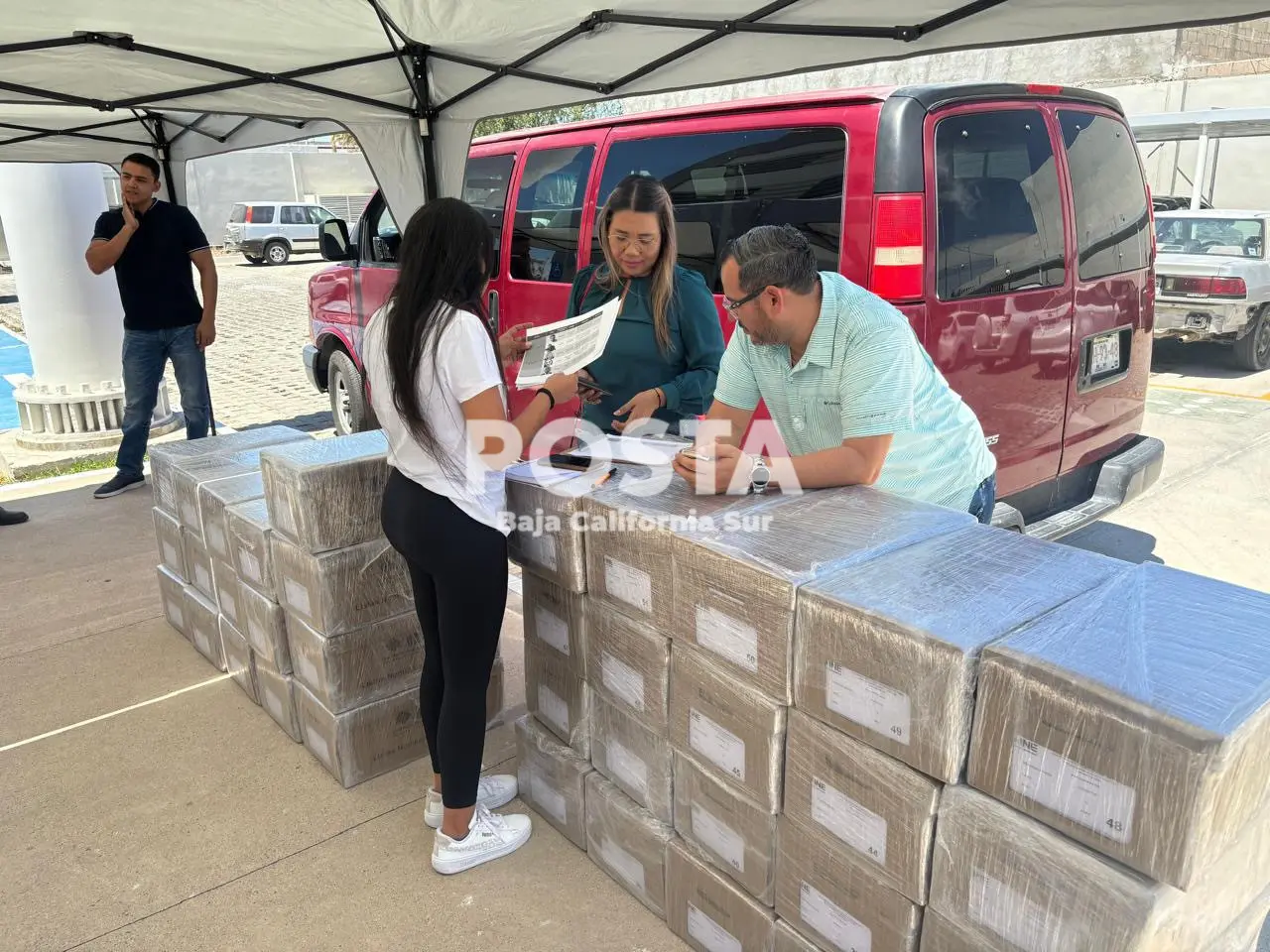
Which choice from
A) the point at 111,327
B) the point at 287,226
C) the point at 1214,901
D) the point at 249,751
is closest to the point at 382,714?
the point at 249,751

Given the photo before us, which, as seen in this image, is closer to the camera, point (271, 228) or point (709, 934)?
point (709, 934)

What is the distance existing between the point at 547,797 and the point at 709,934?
0.70 metres

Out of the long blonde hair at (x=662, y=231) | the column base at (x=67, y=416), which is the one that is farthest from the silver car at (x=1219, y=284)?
the column base at (x=67, y=416)

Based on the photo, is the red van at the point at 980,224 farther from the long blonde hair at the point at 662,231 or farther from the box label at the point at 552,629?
the box label at the point at 552,629

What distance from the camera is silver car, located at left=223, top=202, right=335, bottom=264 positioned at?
2553cm

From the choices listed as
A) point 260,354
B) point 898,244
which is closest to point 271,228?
point 260,354

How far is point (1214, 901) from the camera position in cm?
136

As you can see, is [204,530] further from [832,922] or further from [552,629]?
[832,922]

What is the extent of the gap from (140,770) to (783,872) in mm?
2277

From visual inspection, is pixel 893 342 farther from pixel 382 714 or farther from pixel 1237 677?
pixel 382 714

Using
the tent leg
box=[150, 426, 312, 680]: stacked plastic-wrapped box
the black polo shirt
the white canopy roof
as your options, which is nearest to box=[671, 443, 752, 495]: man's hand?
the white canopy roof

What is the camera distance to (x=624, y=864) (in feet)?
7.66

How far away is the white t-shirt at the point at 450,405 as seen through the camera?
202cm

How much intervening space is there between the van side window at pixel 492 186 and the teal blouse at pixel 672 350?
212cm
